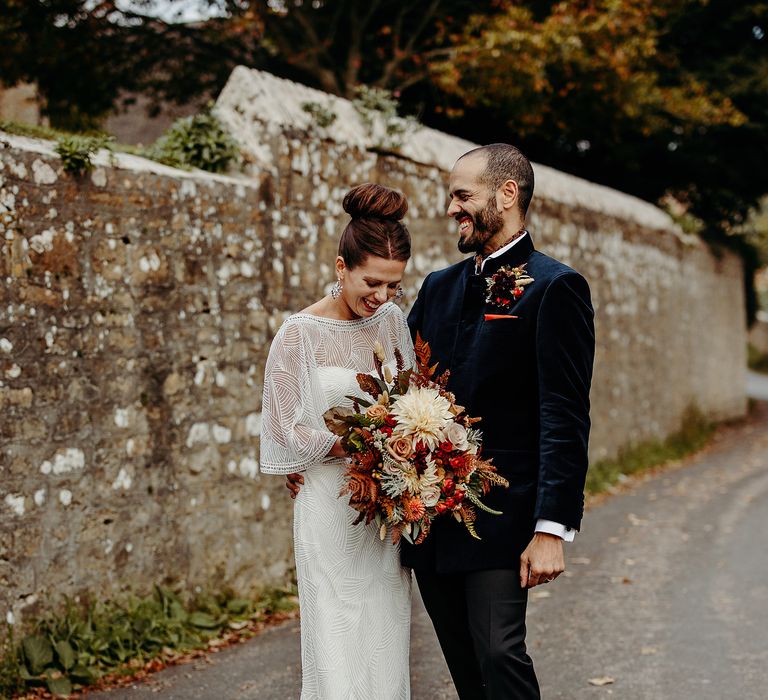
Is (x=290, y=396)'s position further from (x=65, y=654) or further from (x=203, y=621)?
(x=203, y=621)

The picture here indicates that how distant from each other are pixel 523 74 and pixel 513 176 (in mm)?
8684

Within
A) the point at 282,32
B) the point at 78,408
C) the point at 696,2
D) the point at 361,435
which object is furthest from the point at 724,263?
the point at 361,435

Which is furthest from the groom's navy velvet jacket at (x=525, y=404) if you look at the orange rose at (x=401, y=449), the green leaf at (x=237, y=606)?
the green leaf at (x=237, y=606)

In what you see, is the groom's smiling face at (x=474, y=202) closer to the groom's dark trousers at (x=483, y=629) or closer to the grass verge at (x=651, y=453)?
the groom's dark trousers at (x=483, y=629)

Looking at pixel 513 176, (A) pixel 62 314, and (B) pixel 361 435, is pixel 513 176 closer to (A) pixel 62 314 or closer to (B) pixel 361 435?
(B) pixel 361 435

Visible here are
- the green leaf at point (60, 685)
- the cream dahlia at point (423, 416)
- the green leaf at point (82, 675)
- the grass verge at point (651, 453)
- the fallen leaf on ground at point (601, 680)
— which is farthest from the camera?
the grass verge at point (651, 453)

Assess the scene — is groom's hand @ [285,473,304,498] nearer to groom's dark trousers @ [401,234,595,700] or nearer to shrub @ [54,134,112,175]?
groom's dark trousers @ [401,234,595,700]

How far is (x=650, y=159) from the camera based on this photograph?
17.0 m

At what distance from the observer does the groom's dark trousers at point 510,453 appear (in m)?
3.09

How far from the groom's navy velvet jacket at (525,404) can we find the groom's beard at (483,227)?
0.26ft

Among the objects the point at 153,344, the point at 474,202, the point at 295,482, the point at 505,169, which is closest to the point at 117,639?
the point at 153,344

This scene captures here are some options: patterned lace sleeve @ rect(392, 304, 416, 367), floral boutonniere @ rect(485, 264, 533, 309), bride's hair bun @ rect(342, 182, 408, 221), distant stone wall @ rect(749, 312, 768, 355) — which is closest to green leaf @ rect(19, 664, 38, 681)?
patterned lace sleeve @ rect(392, 304, 416, 367)

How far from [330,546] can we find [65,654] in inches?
82.4

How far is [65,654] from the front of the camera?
4754 mm
